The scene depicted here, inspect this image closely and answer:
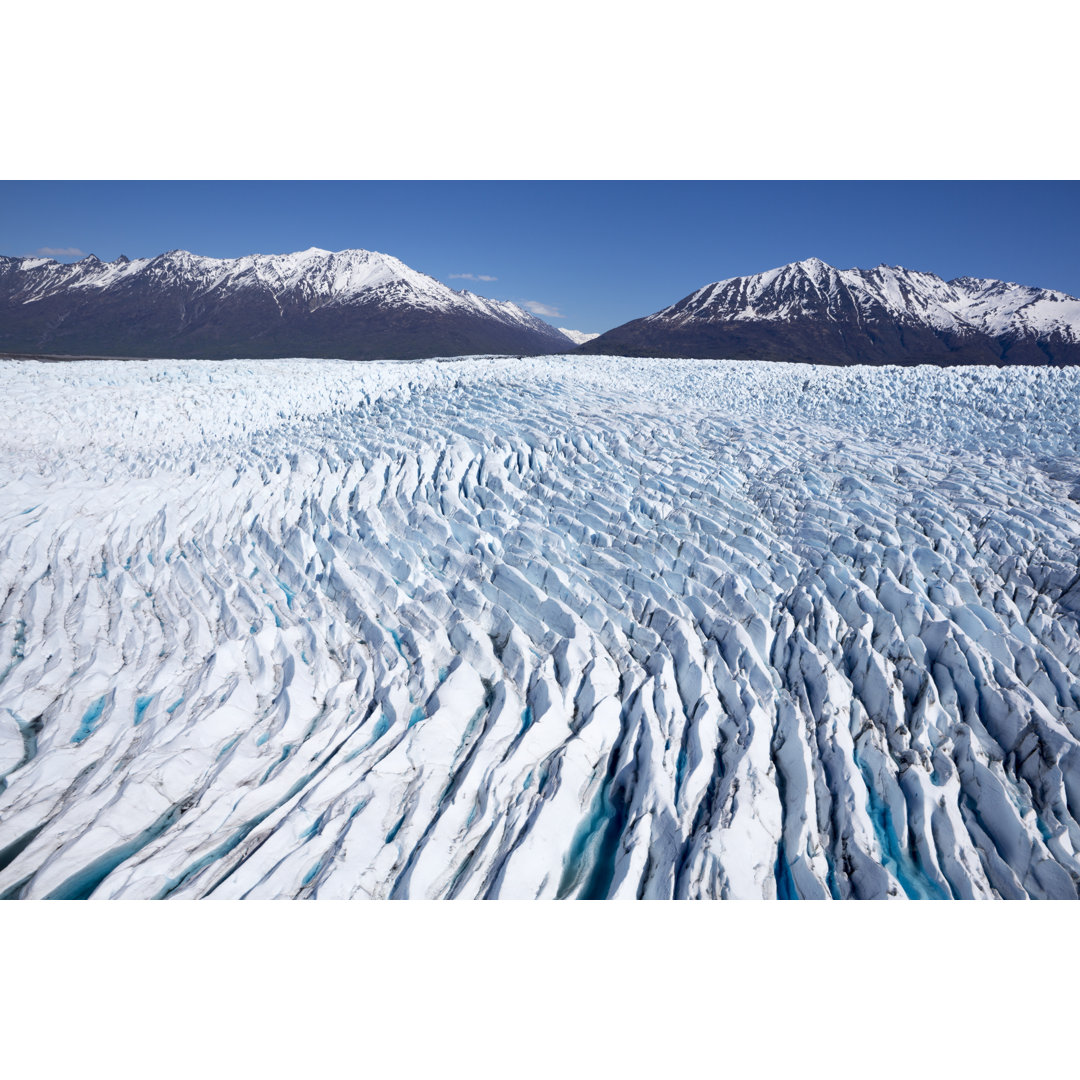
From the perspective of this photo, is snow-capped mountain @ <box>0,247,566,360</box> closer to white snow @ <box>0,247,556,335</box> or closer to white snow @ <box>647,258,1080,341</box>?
white snow @ <box>0,247,556,335</box>

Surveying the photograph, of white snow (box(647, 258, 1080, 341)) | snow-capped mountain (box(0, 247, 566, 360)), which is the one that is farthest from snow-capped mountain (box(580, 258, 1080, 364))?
snow-capped mountain (box(0, 247, 566, 360))

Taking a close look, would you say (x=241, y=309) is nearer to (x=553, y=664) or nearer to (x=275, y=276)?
(x=275, y=276)

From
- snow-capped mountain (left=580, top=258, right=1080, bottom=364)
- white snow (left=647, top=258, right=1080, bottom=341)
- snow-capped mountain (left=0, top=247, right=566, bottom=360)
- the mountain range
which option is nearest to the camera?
snow-capped mountain (left=580, top=258, right=1080, bottom=364)

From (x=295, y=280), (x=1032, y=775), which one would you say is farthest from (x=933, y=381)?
(x=295, y=280)

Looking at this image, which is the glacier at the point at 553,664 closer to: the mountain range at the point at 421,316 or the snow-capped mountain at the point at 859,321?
the mountain range at the point at 421,316

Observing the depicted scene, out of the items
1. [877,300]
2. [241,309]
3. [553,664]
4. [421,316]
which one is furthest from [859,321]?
[241,309]

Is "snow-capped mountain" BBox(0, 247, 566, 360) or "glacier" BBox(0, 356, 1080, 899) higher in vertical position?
"snow-capped mountain" BBox(0, 247, 566, 360)
